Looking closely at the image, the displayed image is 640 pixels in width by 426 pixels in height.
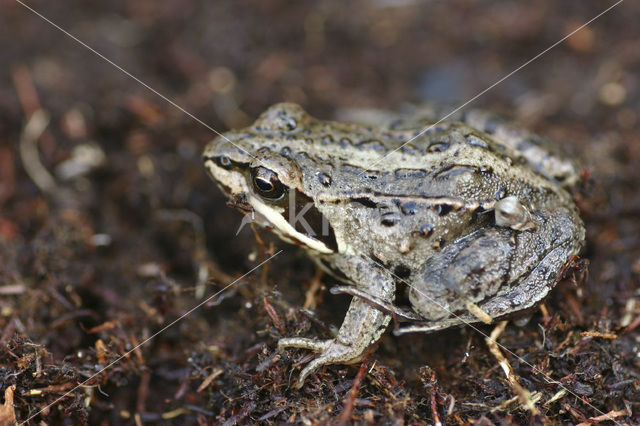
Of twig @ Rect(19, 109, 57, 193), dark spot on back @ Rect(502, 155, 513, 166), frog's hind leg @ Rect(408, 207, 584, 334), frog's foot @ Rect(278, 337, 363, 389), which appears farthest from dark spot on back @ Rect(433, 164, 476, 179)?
twig @ Rect(19, 109, 57, 193)

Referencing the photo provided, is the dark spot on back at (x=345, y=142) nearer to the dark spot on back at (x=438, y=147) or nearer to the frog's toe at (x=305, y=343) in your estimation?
the dark spot on back at (x=438, y=147)

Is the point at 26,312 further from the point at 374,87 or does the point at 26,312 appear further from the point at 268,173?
the point at 374,87

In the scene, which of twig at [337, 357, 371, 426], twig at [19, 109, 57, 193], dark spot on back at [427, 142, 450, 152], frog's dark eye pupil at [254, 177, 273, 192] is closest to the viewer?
twig at [337, 357, 371, 426]

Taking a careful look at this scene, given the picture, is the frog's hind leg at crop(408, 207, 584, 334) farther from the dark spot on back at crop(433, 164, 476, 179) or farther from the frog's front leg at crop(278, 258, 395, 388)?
the dark spot on back at crop(433, 164, 476, 179)

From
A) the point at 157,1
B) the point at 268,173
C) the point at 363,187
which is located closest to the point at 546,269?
the point at 363,187

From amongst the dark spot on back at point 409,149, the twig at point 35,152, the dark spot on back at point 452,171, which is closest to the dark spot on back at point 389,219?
the dark spot on back at point 452,171

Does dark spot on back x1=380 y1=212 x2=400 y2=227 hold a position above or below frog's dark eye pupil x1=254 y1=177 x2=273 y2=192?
below
